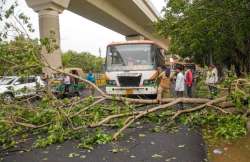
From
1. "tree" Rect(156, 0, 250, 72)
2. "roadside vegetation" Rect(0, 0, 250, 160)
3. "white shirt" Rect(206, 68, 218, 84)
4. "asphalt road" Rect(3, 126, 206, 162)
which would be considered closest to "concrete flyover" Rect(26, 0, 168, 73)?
"roadside vegetation" Rect(0, 0, 250, 160)

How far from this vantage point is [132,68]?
60.8 feet

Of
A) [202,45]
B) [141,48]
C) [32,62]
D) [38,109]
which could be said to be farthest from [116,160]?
[202,45]

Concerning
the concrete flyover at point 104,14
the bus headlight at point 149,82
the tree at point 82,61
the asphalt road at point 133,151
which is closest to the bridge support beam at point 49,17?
the concrete flyover at point 104,14

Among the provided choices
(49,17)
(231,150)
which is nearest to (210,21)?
(231,150)

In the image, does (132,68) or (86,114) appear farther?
(132,68)

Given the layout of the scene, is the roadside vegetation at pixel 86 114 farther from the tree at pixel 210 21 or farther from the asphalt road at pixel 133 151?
the tree at pixel 210 21

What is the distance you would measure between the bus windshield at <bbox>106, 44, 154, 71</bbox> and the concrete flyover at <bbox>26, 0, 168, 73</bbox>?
303 centimetres

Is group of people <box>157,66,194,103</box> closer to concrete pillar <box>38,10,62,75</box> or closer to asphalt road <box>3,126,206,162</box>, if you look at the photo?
asphalt road <box>3,126,206,162</box>

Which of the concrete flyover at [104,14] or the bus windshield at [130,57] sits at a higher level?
the concrete flyover at [104,14]

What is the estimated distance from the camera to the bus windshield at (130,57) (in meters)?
18.6

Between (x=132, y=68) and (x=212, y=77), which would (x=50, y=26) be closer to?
(x=132, y=68)

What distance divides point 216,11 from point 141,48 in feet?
16.7

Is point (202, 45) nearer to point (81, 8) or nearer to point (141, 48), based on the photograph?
point (141, 48)

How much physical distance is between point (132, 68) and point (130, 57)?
646mm
